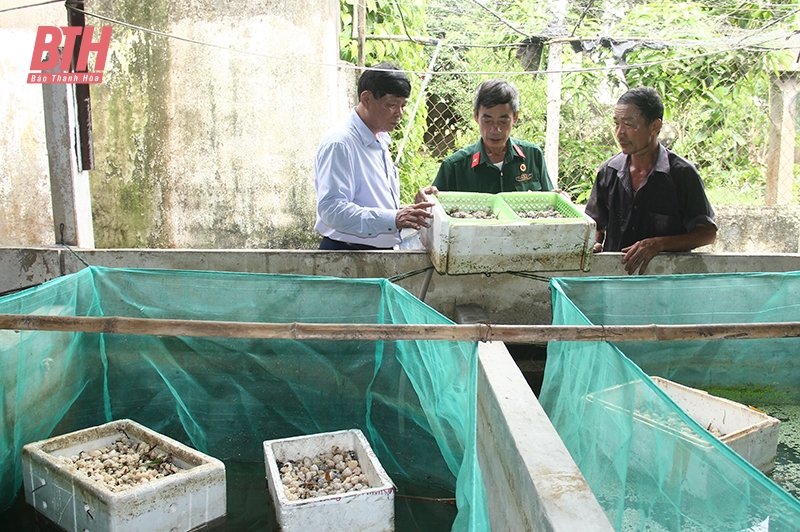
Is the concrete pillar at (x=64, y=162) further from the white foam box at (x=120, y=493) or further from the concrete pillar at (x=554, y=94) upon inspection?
the concrete pillar at (x=554, y=94)

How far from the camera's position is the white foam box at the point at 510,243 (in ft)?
11.7

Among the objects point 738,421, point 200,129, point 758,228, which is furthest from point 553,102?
point 738,421

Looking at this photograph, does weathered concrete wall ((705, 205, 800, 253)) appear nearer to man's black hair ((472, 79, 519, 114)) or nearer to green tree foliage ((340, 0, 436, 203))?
green tree foliage ((340, 0, 436, 203))

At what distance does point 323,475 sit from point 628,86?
6330 millimetres

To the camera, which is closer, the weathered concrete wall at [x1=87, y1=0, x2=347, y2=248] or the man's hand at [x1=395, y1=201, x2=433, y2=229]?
the man's hand at [x1=395, y1=201, x2=433, y2=229]

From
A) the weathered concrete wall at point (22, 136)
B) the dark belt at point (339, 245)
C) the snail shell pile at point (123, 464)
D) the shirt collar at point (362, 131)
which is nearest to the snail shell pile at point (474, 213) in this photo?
the shirt collar at point (362, 131)

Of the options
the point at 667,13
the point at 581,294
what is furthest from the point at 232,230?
the point at 667,13

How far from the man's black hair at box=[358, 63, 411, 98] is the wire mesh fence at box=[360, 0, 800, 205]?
3.22 metres

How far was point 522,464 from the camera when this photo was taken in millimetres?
2270

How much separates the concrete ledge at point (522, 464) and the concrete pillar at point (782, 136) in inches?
225

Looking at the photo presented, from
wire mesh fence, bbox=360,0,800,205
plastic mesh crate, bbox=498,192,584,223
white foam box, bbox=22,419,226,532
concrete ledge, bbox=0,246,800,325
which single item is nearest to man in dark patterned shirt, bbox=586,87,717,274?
concrete ledge, bbox=0,246,800,325

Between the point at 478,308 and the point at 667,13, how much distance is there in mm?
5047

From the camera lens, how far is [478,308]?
4.59 m

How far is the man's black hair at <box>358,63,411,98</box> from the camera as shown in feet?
12.6
